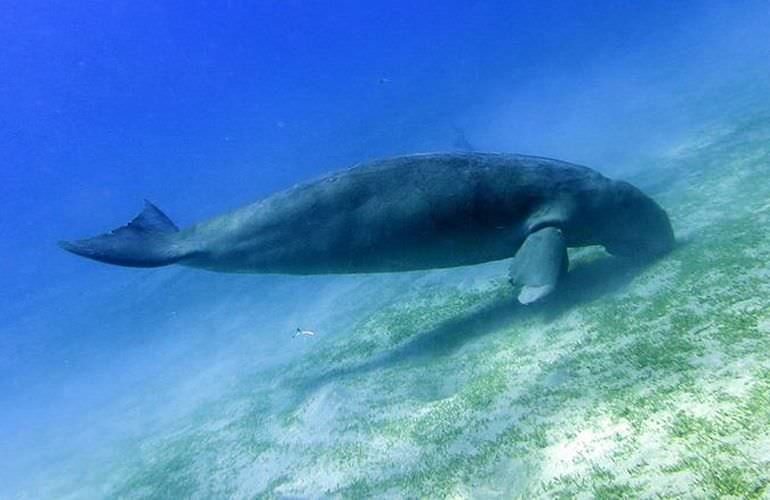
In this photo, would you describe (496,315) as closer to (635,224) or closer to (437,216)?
(437,216)

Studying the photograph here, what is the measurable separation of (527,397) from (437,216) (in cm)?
286

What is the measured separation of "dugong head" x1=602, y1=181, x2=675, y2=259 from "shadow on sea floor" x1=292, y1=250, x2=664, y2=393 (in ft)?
0.96

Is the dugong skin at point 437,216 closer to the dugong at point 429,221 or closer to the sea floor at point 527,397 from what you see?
the dugong at point 429,221

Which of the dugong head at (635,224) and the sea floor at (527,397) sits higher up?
the dugong head at (635,224)

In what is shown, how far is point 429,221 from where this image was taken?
734 centimetres

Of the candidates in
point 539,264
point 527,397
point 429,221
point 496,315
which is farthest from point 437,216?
point 527,397

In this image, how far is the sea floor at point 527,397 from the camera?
3920mm

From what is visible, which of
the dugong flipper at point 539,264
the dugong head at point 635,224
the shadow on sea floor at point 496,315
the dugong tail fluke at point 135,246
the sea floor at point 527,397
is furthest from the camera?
the dugong tail fluke at point 135,246

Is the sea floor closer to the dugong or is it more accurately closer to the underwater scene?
the underwater scene

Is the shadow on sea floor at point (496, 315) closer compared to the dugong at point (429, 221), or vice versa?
the shadow on sea floor at point (496, 315)

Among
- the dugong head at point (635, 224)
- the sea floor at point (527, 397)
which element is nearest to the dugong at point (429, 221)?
the dugong head at point (635, 224)

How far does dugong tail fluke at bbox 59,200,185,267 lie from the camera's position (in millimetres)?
7641

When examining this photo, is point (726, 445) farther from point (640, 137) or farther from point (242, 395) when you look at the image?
Result: point (640, 137)

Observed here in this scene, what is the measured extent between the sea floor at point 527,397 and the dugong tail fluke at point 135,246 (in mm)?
2802
